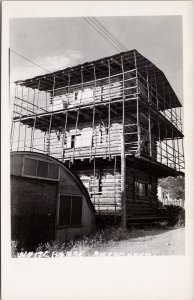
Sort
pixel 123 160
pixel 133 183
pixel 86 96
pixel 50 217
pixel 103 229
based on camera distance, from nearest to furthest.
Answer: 1. pixel 50 217
2. pixel 103 229
3. pixel 123 160
4. pixel 133 183
5. pixel 86 96

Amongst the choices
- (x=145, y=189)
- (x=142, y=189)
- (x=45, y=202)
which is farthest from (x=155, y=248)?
(x=145, y=189)

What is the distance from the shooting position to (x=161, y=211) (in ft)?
42.7

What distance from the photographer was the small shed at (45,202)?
6.30m

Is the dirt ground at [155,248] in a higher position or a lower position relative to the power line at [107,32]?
lower

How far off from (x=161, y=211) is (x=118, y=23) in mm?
9007

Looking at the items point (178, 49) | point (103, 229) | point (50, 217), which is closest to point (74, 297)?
point (50, 217)

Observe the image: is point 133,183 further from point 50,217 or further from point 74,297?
point 74,297

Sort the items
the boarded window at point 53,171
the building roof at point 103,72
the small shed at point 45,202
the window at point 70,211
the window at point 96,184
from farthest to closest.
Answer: the window at point 96,184
the building roof at point 103,72
the window at point 70,211
the boarded window at point 53,171
the small shed at point 45,202

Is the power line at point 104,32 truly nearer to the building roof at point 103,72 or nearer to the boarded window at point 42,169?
the building roof at point 103,72

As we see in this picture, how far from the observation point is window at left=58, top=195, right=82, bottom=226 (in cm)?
803

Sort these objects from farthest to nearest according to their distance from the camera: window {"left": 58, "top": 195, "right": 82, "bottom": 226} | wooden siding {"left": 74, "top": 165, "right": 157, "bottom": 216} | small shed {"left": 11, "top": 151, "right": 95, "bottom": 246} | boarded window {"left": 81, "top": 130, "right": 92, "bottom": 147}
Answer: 1. boarded window {"left": 81, "top": 130, "right": 92, "bottom": 147}
2. wooden siding {"left": 74, "top": 165, "right": 157, "bottom": 216}
3. window {"left": 58, "top": 195, "right": 82, "bottom": 226}
4. small shed {"left": 11, "top": 151, "right": 95, "bottom": 246}

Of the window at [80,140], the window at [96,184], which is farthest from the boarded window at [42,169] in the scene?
the window at [80,140]

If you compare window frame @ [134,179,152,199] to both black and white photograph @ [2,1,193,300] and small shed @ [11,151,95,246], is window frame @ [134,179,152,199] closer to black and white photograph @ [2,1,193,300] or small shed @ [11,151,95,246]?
black and white photograph @ [2,1,193,300]

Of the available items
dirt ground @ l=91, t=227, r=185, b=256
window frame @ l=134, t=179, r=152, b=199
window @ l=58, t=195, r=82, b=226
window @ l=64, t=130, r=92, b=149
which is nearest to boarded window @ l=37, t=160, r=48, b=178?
window @ l=58, t=195, r=82, b=226
